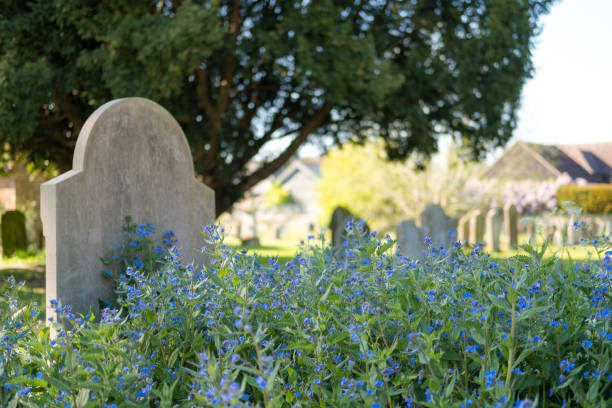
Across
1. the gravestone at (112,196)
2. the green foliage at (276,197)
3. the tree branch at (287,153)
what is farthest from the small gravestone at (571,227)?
the green foliage at (276,197)

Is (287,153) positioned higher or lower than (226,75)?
lower

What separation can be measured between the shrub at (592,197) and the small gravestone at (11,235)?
19.8 m

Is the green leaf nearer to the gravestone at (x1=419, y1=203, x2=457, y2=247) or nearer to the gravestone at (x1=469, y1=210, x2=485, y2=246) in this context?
the gravestone at (x1=419, y1=203, x2=457, y2=247)

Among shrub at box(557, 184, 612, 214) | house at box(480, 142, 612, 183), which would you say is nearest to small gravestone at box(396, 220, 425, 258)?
shrub at box(557, 184, 612, 214)

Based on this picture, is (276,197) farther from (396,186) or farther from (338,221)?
(338,221)

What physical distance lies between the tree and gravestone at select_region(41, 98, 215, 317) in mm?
3724

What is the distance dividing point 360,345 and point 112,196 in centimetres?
316

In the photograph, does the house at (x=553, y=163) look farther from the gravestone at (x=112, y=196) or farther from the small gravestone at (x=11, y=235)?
the gravestone at (x=112, y=196)

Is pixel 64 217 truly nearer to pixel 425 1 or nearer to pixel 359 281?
pixel 359 281

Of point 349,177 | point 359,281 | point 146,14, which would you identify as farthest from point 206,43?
point 349,177

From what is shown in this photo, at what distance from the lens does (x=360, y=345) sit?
234cm

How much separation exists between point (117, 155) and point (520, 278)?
141 inches

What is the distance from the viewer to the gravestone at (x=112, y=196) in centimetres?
427

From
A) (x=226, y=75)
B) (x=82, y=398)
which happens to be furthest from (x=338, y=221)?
(x=82, y=398)
